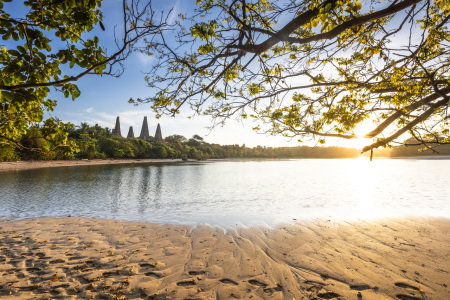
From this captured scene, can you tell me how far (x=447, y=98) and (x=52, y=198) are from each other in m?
21.9

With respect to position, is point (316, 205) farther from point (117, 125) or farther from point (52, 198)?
point (117, 125)

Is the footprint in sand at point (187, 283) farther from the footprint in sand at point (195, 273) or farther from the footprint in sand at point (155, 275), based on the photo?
the footprint in sand at point (155, 275)

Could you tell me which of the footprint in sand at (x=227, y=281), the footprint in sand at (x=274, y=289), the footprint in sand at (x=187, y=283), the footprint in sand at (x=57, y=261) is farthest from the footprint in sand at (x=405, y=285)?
the footprint in sand at (x=57, y=261)

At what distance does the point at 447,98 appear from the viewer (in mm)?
4215

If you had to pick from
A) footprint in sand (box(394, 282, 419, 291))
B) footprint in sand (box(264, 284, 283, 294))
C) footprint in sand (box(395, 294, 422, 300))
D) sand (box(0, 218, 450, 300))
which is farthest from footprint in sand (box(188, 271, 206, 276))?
footprint in sand (box(394, 282, 419, 291))

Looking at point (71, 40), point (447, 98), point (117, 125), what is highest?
point (117, 125)

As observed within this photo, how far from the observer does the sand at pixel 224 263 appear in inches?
170

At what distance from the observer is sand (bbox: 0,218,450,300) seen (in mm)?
4320

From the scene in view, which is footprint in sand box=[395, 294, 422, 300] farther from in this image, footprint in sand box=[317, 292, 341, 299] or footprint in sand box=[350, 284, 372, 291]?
footprint in sand box=[317, 292, 341, 299]

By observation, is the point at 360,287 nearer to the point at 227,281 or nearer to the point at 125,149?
the point at 227,281

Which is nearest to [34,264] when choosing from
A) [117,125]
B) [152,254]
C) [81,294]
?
[81,294]

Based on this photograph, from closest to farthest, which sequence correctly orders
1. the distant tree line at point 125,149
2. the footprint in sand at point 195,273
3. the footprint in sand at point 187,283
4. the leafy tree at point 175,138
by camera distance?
the footprint in sand at point 187,283
the footprint in sand at point 195,273
the distant tree line at point 125,149
the leafy tree at point 175,138

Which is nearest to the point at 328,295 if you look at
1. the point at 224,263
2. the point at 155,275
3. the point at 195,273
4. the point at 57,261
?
the point at 224,263

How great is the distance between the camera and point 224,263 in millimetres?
5633
